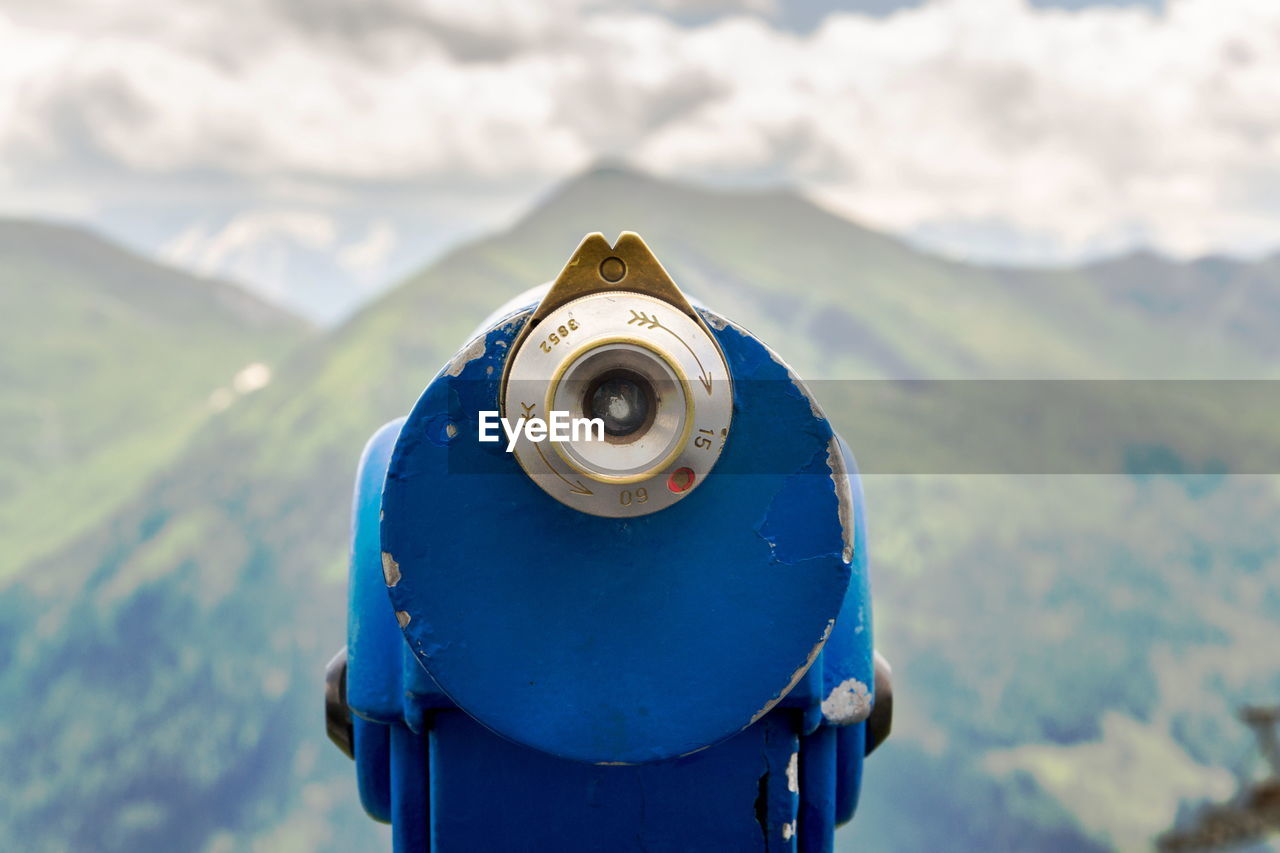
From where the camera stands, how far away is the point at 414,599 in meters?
1.40

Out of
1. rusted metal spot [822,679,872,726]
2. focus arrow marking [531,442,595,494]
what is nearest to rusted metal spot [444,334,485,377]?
focus arrow marking [531,442,595,494]

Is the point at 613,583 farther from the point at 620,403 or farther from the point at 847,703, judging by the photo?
the point at 847,703

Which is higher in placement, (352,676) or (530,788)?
(352,676)

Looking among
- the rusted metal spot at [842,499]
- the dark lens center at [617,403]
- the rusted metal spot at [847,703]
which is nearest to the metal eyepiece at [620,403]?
the dark lens center at [617,403]

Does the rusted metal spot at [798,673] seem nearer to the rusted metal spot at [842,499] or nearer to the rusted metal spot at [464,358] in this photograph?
the rusted metal spot at [842,499]

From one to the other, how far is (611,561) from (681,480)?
156mm

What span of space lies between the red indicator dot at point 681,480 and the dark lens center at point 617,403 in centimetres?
8

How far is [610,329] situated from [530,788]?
0.74 m

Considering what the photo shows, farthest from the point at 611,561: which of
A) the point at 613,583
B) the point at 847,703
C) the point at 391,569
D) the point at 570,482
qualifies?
the point at 847,703

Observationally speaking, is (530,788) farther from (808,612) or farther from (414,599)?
(808,612)

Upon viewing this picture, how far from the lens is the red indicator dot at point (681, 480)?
1.34 m

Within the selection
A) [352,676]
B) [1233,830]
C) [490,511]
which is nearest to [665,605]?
[490,511]

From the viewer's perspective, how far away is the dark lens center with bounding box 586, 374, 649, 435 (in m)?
1.32
